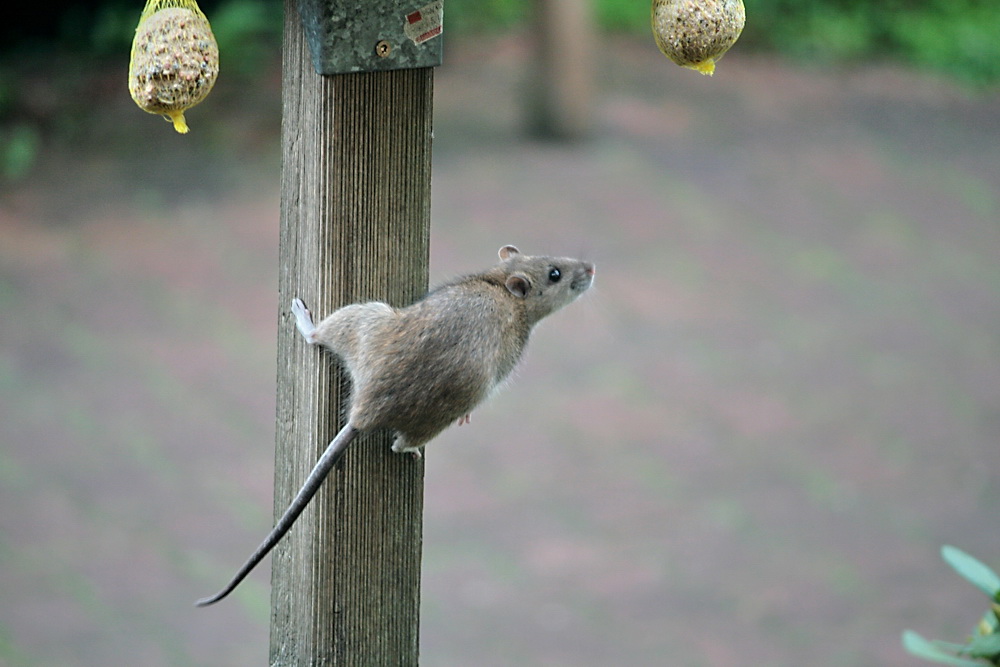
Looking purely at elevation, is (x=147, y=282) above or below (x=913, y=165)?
Answer: below

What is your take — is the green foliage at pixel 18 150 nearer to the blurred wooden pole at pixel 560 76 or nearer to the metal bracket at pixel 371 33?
the blurred wooden pole at pixel 560 76

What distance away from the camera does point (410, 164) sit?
2215 mm

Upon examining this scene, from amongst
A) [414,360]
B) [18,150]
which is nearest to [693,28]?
[414,360]

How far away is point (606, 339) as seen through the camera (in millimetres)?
8508

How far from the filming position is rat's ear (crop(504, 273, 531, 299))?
2.88 m

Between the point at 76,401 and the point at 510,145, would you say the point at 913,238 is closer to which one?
the point at 510,145

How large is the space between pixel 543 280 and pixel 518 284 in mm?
117

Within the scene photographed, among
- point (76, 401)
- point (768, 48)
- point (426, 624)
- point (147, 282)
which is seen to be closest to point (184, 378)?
point (76, 401)

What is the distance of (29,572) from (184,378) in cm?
193

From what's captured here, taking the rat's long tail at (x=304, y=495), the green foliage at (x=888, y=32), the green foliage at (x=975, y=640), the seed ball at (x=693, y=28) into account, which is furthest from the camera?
the green foliage at (x=888, y=32)

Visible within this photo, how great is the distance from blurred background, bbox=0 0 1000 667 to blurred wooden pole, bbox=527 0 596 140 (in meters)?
0.04

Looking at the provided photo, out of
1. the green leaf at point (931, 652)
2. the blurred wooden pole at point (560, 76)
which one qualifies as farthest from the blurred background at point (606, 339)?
the green leaf at point (931, 652)

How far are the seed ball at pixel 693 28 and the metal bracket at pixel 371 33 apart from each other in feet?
1.33

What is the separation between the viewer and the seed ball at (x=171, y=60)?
2.13 meters
